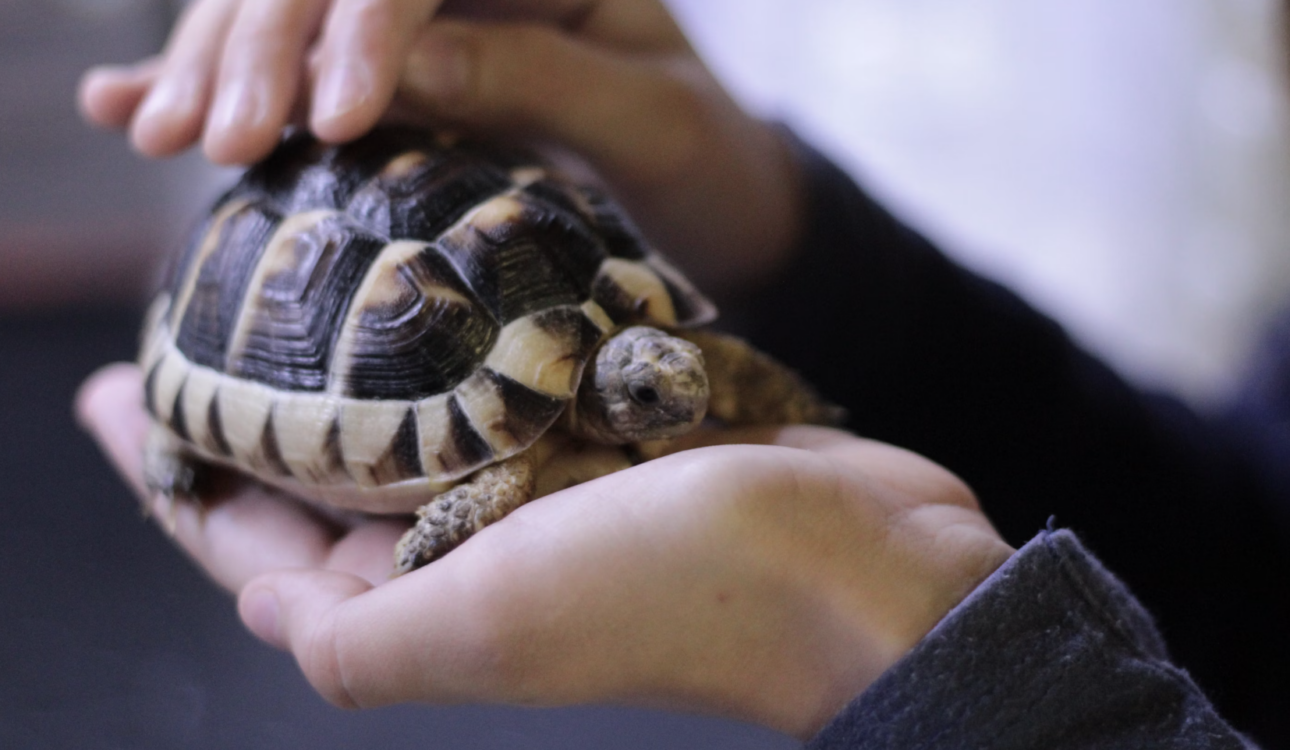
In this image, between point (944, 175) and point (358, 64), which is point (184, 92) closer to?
point (358, 64)

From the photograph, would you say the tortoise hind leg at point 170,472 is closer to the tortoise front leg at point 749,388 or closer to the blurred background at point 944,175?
the blurred background at point 944,175

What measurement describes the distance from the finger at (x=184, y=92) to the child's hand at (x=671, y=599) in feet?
2.76

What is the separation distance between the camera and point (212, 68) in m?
1.52

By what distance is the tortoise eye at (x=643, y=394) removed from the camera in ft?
3.55

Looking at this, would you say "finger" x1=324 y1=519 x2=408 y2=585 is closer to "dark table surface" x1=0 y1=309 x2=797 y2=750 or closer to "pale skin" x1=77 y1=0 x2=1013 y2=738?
"pale skin" x1=77 y1=0 x2=1013 y2=738

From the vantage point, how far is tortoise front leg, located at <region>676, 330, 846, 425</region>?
1322mm

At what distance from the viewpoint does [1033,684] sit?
0.89 meters

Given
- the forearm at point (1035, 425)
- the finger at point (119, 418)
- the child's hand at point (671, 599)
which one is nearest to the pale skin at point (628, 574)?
the child's hand at point (671, 599)

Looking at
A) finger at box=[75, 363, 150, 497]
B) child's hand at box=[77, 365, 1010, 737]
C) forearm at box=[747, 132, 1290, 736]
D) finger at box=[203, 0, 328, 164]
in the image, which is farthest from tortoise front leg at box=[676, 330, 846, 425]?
finger at box=[75, 363, 150, 497]

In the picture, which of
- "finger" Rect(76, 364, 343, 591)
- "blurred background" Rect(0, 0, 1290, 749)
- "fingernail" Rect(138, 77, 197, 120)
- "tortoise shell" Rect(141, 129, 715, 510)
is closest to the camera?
"tortoise shell" Rect(141, 129, 715, 510)

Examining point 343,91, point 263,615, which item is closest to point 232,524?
point 263,615

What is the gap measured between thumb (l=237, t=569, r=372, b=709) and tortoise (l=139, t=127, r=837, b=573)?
Answer: 0.29 ft

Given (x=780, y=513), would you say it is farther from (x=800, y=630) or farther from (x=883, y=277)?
(x=883, y=277)

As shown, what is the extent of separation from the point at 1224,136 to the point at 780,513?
291 centimetres
